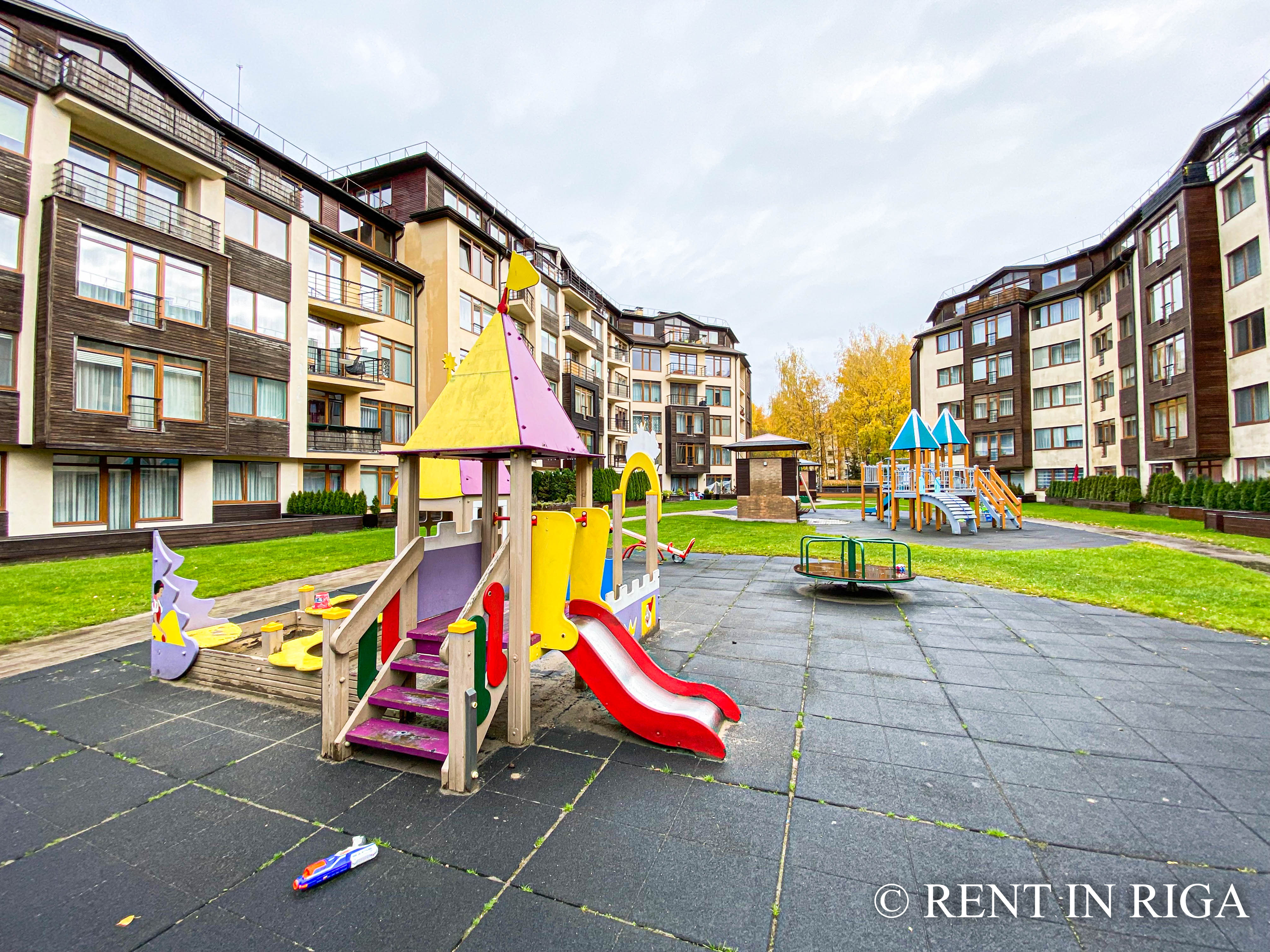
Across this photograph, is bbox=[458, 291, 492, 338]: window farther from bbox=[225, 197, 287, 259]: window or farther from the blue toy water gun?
the blue toy water gun

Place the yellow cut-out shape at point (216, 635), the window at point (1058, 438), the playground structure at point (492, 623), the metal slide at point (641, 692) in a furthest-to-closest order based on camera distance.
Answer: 1. the window at point (1058, 438)
2. the yellow cut-out shape at point (216, 635)
3. the metal slide at point (641, 692)
4. the playground structure at point (492, 623)

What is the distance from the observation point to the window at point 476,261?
94.2 feet

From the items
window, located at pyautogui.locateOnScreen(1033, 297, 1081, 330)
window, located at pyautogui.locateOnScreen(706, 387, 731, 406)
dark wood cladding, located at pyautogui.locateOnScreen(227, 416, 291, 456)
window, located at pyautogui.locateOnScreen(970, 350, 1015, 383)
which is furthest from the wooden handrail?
window, located at pyautogui.locateOnScreen(706, 387, 731, 406)

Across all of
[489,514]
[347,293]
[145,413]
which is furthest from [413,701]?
[347,293]

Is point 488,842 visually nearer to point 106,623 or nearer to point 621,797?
point 621,797

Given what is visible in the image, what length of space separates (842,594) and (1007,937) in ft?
26.8

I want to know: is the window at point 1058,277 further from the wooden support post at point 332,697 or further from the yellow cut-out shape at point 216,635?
the yellow cut-out shape at point 216,635

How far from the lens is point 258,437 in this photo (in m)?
20.8

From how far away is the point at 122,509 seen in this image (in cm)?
1728

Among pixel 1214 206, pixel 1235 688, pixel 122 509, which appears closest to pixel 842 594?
pixel 1235 688

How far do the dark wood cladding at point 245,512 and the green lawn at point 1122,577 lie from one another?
17.4 m

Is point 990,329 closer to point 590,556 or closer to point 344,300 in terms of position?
point 344,300

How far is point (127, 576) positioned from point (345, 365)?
15.0 m

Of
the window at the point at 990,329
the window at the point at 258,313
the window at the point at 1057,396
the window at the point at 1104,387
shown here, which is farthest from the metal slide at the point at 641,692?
the window at the point at 990,329
